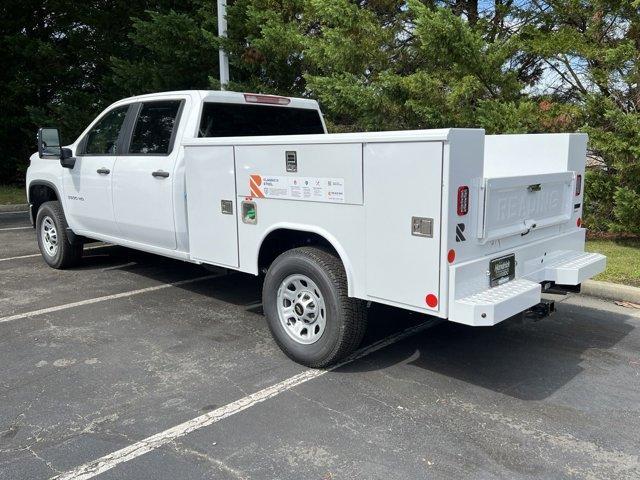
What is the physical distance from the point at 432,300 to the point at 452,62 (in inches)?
232

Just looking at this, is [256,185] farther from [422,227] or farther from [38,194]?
[38,194]

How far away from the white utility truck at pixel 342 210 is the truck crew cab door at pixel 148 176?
0.02 meters

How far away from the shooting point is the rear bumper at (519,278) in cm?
375

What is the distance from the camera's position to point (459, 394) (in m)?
4.20

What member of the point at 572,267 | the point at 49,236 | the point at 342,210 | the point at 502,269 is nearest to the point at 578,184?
the point at 572,267

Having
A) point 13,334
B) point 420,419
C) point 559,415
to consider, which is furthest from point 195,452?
point 13,334

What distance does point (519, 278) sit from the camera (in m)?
4.42

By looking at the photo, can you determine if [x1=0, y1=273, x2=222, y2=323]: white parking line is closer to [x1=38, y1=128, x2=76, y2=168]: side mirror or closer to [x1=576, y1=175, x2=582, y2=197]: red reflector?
[x1=38, y1=128, x2=76, y2=168]: side mirror

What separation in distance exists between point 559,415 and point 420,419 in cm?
89

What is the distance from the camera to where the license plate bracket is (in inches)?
161

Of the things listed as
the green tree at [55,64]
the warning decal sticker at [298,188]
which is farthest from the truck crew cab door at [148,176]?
the green tree at [55,64]

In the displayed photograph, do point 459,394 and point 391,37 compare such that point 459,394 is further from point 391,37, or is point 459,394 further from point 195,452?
point 391,37

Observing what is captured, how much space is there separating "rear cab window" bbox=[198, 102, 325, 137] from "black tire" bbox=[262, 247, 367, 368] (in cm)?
187

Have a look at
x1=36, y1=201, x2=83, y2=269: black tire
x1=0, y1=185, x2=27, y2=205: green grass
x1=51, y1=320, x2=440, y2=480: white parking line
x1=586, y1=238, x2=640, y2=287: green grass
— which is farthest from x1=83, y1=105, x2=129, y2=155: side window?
x1=0, y1=185, x2=27, y2=205: green grass
